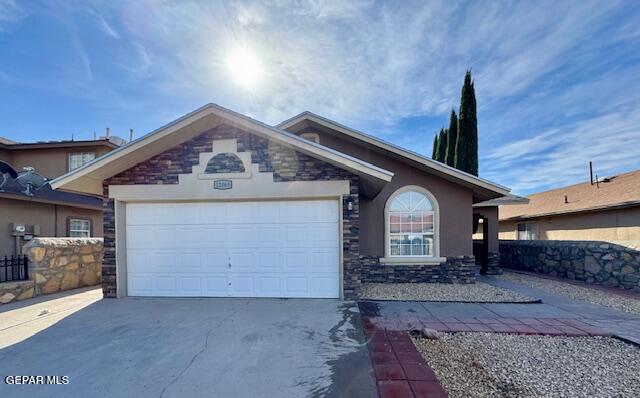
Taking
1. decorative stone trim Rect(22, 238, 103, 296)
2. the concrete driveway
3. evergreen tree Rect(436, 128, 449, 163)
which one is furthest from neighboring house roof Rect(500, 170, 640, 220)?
decorative stone trim Rect(22, 238, 103, 296)

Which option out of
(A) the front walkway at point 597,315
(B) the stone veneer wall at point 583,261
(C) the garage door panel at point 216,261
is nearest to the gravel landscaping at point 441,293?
(A) the front walkway at point 597,315

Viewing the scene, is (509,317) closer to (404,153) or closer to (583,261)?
(404,153)

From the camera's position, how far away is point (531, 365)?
399 centimetres

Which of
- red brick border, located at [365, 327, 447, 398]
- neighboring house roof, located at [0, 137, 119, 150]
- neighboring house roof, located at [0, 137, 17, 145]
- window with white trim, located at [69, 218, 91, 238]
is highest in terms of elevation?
neighboring house roof, located at [0, 137, 17, 145]

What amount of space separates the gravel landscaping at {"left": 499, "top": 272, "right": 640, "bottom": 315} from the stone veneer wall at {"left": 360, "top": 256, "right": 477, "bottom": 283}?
2.34m

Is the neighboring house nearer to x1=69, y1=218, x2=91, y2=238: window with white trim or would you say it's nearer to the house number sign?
the house number sign

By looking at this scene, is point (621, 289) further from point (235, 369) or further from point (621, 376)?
point (235, 369)

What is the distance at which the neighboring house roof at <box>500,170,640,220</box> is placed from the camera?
40.6ft

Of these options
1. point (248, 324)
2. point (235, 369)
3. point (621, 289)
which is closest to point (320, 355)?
point (235, 369)

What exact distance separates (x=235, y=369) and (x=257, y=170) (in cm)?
461

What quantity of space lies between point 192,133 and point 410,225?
7.35 metres

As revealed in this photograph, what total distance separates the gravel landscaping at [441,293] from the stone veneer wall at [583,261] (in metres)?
4.30

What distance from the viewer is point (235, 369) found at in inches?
151

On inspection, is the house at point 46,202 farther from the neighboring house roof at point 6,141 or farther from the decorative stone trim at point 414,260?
the decorative stone trim at point 414,260
